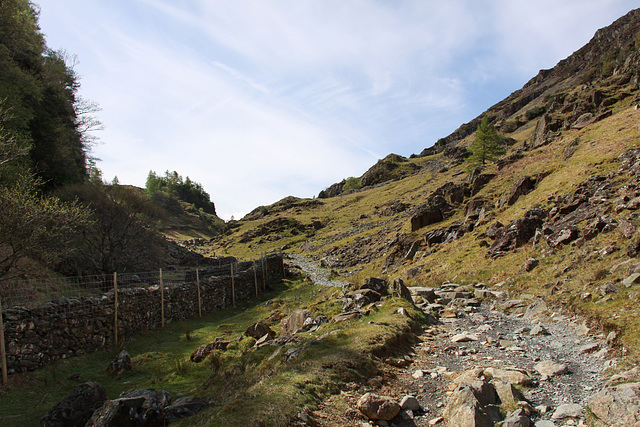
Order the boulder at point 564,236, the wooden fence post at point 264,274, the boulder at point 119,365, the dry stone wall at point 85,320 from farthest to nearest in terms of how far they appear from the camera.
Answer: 1. the wooden fence post at point 264,274
2. the boulder at point 564,236
3. the boulder at point 119,365
4. the dry stone wall at point 85,320

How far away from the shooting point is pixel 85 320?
1226 centimetres

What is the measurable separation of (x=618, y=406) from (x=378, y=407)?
3.15 meters

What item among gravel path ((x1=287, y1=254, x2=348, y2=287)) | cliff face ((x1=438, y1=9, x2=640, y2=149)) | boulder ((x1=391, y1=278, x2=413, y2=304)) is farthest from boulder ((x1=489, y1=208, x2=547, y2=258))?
cliff face ((x1=438, y1=9, x2=640, y2=149))

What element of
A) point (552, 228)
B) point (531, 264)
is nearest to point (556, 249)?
point (531, 264)

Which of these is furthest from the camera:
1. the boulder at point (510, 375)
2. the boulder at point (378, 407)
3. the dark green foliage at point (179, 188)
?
the dark green foliage at point (179, 188)

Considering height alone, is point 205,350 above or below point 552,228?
below

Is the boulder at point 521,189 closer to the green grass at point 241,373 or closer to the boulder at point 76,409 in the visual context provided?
the green grass at point 241,373

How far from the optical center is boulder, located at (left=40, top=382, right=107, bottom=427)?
6293mm

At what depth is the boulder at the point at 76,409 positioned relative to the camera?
6.29 meters

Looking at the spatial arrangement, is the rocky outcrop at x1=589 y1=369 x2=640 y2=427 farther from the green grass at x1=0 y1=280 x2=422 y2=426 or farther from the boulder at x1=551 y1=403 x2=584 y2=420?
the green grass at x1=0 y1=280 x2=422 y2=426

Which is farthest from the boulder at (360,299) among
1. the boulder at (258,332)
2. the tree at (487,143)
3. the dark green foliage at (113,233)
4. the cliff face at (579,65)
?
the cliff face at (579,65)

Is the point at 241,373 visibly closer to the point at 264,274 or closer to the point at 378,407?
the point at 378,407

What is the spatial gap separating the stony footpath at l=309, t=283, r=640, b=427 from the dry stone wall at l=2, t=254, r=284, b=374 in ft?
33.9

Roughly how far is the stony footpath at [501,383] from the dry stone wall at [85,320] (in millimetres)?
10331
